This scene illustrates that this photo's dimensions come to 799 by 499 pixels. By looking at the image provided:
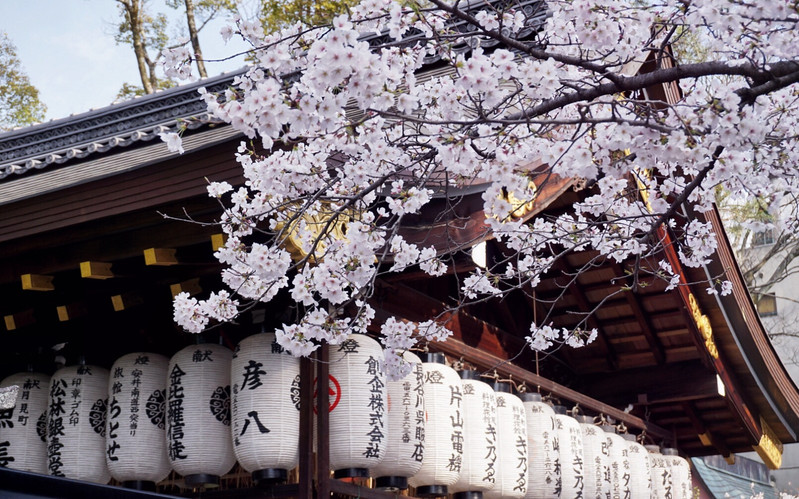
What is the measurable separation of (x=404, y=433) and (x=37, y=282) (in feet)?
9.09

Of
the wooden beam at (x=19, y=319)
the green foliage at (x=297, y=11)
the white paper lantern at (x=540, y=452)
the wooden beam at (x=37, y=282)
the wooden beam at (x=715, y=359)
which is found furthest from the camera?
the green foliage at (x=297, y=11)

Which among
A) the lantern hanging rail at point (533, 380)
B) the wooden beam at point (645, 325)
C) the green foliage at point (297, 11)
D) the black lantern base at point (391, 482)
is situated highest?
the green foliage at point (297, 11)

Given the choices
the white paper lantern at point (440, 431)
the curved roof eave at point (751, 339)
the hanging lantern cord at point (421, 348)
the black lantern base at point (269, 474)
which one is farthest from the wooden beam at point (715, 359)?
the black lantern base at point (269, 474)

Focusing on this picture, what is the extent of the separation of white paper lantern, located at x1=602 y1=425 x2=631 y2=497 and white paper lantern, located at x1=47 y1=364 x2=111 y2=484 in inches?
201

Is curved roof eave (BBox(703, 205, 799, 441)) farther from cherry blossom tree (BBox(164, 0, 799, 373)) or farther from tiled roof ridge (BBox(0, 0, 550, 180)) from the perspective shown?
cherry blossom tree (BBox(164, 0, 799, 373))

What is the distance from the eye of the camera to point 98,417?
6.72m

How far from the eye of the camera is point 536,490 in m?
7.98

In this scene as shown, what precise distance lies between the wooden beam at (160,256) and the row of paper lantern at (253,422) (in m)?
0.71

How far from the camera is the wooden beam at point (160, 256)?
5953 millimetres

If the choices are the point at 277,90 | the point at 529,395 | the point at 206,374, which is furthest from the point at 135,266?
the point at 529,395

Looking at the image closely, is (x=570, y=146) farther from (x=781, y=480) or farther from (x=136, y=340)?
(x=781, y=480)

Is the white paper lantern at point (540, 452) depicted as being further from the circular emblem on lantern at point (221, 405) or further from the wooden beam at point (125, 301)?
the wooden beam at point (125, 301)

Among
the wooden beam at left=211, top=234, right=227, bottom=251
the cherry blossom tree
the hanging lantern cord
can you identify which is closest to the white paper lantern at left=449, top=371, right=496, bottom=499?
the hanging lantern cord

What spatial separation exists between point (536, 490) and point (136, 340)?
3.61 meters
